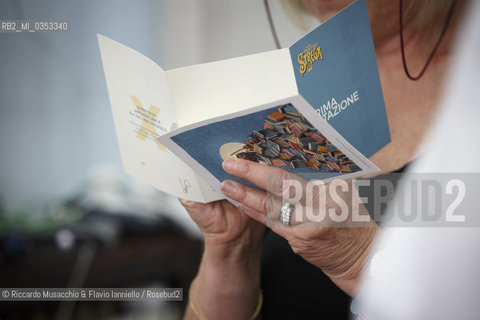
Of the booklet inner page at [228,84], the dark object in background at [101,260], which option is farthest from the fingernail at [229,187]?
the dark object in background at [101,260]

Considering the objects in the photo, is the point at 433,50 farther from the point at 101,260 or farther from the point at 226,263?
the point at 101,260

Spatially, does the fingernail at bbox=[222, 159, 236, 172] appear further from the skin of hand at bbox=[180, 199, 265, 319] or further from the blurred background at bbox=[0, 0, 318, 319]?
the blurred background at bbox=[0, 0, 318, 319]

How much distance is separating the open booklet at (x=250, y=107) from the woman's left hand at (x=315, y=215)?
2cm

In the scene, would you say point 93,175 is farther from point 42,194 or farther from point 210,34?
point 210,34

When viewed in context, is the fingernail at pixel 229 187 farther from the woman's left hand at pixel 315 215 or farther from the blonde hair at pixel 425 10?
the blonde hair at pixel 425 10

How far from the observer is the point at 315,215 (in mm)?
612

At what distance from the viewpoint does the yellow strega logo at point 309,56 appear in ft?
2.07

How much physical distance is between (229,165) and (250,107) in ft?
0.33

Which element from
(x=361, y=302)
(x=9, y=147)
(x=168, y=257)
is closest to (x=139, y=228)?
(x=168, y=257)

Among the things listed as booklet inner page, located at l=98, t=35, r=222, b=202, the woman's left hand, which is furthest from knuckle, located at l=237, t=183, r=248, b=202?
A: booklet inner page, located at l=98, t=35, r=222, b=202

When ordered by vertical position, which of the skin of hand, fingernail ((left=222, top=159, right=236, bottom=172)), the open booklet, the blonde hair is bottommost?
the skin of hand

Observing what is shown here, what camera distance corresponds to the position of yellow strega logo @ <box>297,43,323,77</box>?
2.07 ft

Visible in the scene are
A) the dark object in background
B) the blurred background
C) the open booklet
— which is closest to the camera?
the open booklet

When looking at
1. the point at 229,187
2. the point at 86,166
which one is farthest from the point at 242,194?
the point at 86,166
